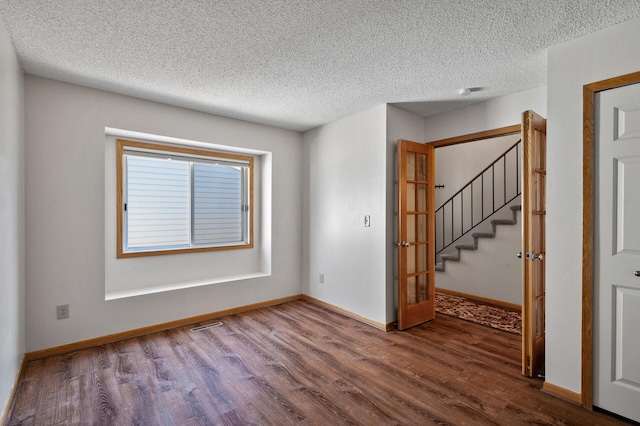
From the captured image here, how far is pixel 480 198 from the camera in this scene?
565cm

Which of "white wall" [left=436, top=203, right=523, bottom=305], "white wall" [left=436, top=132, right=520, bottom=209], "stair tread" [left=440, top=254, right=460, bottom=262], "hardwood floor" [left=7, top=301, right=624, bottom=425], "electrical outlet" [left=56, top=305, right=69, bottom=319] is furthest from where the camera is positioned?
"white wall" [left=436, top=132, right=520, bottom=209]

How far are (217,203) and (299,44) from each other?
101 inches

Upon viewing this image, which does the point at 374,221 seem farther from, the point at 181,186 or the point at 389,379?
the point at 181,186

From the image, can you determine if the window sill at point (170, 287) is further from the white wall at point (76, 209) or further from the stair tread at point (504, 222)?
the stair tread at point (504, 222)

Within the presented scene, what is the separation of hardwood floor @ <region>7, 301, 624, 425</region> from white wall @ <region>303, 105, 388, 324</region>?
2.06 feet

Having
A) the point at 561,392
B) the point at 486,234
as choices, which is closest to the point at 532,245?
the point at 561,392

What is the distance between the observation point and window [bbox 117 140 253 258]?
3500 mm

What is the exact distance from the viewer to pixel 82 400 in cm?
215

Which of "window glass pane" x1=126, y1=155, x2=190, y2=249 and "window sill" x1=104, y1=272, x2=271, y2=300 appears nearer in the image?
"window sill" x1=104, y1=272, x2=271, y2=300

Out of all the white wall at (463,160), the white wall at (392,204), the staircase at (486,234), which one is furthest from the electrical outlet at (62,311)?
the white wall at (463,160)

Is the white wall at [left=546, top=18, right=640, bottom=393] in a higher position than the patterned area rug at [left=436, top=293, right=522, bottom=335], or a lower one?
higher

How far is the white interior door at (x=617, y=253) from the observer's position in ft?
6.15

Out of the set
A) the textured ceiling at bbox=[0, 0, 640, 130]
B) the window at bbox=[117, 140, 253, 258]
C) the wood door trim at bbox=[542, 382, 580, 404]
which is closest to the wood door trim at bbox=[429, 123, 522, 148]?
the textured ceiling at bbox=[0, 0, 640, 130]

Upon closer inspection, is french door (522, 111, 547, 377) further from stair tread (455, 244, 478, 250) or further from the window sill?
the window sill
